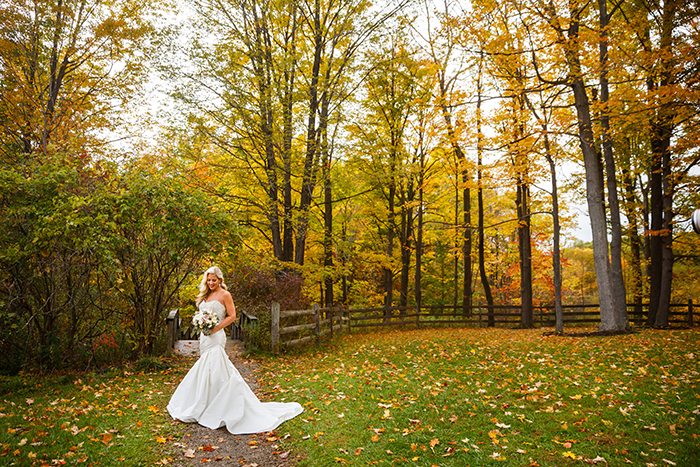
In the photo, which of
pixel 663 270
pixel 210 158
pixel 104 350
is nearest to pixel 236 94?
pixel 210 158

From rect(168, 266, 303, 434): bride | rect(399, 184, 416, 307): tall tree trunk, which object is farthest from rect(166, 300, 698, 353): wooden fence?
rect(168, 266, 303, 434): bride

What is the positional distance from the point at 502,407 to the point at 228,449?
3.69 metres

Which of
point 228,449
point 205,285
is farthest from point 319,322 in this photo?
point 228,449

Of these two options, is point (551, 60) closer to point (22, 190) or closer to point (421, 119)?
point (421, 119)

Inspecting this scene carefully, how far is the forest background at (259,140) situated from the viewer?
7.33m

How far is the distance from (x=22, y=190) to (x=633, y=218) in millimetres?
22893

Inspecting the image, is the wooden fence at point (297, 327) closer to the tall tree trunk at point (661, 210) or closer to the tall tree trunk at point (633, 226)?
the tall tree trunk at point (661, 210)

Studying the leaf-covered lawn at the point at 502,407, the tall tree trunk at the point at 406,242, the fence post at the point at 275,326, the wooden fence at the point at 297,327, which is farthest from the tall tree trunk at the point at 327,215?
the leaf-covered lawn at the point at 502,407

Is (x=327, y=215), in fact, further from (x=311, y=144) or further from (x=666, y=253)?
(x=666, y=253)

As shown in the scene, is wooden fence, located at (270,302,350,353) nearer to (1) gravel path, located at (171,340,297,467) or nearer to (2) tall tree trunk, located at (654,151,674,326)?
(1) gravel path, located at (171,340,297,467)

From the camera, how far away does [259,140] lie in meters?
13.4

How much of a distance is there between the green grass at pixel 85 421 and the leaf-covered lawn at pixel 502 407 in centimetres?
169

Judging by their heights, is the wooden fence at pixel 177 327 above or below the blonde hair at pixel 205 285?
below

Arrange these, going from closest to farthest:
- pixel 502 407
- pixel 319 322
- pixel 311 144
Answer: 1. pixel 502 407
2. pixel 319 322
3. pixel 311 144
